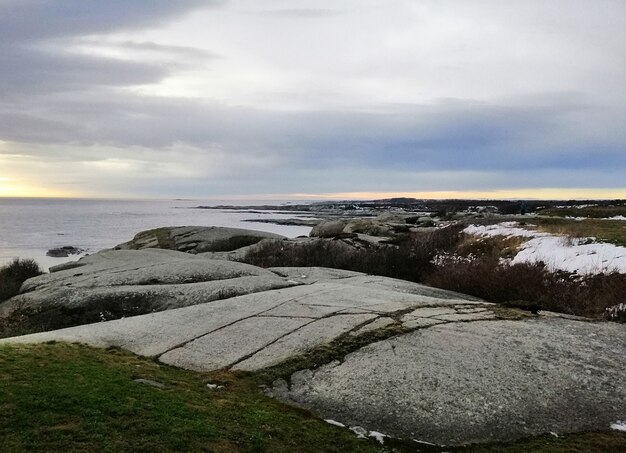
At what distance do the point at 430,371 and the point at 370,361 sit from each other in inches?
42.8

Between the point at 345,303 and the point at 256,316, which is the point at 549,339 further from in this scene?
the point at 256,316

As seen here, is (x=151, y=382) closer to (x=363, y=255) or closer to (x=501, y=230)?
(x=363, y=255)

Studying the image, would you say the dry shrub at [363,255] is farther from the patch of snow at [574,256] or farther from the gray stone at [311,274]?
the patch of snow at [574,256]

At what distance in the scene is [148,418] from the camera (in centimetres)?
661

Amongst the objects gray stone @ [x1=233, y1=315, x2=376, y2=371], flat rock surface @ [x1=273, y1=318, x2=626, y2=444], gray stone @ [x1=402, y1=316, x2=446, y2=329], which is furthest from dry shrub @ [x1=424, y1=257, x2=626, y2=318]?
gray stone @ [x1=233, y1=315, x2=376, y2=371]

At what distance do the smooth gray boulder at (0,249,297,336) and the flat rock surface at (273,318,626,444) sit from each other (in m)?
7.22

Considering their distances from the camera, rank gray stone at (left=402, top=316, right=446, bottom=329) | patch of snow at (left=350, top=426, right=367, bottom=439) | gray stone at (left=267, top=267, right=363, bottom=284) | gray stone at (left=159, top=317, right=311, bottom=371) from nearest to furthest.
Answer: patch of snow at (left=350, top=426, right=367, bottom=439) < gray stone at (left=159, top=317, right=311, bottom=371) < gray stone at (left=402, top=316, right=446, bottom=329) < gray stone at (left=267, top=267, right=363, bottom=284)

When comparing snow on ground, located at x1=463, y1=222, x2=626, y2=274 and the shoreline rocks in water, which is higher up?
snow on ground, located at x1=463, y1=222, x2=626, y2=274

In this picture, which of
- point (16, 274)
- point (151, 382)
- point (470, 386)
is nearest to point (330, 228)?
point (16, 274)

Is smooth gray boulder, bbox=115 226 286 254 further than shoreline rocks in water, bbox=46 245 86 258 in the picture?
No

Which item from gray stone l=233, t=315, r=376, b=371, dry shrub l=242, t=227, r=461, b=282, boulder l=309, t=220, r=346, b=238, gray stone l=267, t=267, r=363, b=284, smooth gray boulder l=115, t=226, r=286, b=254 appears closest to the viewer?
gray stone l=233, t=315, r=376, b=371

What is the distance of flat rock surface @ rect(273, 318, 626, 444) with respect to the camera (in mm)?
7789

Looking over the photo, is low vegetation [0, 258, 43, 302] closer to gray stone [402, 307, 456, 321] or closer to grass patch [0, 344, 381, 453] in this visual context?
grass patch [0, 344, 381, 453]

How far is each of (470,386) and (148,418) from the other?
513cm
